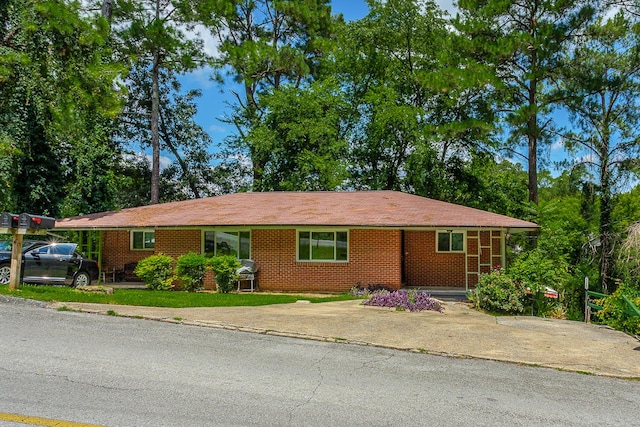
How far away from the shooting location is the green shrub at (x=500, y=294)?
14.0 m

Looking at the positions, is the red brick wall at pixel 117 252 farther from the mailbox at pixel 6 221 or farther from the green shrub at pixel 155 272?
the mailbox at pixel 6 221

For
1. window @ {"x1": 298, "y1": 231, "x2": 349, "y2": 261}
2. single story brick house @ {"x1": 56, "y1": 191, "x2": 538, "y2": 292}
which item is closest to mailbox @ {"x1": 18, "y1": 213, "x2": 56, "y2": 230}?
single story brick house @ {"x1": 56, "y1": 191, "x2": 538, "y2": 292}

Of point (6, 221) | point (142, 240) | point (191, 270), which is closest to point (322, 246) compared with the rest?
point (191, 270)

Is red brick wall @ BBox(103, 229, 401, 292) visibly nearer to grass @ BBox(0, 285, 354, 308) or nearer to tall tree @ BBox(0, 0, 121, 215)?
grass @ BBox(0, 285, 354, 308)

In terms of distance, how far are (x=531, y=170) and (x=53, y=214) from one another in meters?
23.7

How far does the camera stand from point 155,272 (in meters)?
18.2

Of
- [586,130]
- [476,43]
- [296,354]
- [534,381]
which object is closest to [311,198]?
[476,43]

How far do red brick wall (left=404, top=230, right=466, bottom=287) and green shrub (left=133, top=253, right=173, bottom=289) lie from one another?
902 cm

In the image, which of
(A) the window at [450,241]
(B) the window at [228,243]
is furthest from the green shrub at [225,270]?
(A) the window at [450,241]

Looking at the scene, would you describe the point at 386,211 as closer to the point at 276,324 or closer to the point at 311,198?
the point at 311,198

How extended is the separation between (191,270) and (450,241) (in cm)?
968

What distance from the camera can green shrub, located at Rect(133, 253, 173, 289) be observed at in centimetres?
1800

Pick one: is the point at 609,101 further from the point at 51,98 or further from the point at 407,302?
the point at 51,98

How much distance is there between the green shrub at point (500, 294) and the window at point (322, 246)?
5.32 meters
